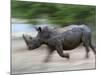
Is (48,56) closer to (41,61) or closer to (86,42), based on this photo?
(41,61)

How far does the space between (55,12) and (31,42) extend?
489mm

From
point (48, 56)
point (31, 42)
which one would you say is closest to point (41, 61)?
point (48, 56)

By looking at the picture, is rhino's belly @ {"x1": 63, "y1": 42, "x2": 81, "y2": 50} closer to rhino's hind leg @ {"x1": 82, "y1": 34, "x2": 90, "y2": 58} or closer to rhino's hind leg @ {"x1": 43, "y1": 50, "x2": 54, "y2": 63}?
rhino's hind leg @ {"x1": 82, "y1": 34, "x2": 90, "y2": 58}

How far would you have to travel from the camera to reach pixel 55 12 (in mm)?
2469

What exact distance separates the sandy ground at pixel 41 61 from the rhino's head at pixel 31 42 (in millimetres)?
44

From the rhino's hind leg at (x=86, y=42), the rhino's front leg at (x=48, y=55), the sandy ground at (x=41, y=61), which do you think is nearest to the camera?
the sandy ground at (x=41, y=61)

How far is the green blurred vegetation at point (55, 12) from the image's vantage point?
232 cm

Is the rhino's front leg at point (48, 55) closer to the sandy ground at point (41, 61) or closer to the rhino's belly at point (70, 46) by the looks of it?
the sandy ground at point (41, 61)

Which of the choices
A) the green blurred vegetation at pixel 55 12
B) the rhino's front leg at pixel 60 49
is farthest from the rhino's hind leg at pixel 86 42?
the rhino's front leg at pixel 60 49

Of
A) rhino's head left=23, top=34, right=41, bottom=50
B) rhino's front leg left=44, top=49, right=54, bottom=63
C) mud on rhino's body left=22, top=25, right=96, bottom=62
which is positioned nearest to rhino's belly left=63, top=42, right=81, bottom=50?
mud on rhino's body left=22, top=25, right=96, bottom=62

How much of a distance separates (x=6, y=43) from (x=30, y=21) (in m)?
0.39

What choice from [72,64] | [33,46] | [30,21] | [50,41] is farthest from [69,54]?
[30,21]

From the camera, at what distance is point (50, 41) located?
244 centimetres
